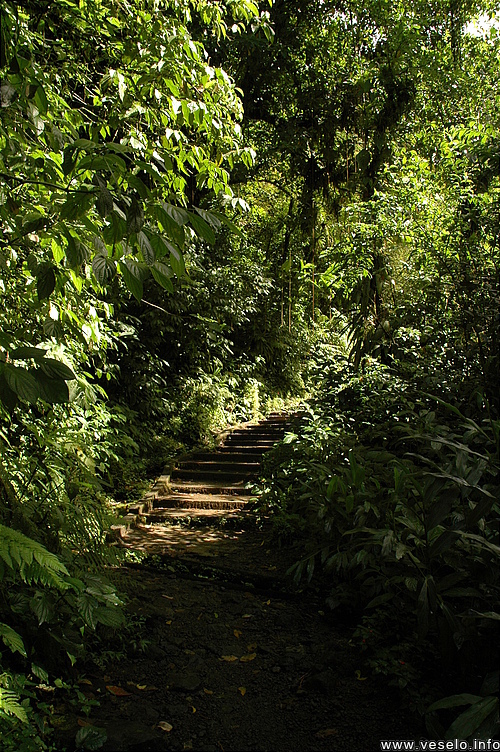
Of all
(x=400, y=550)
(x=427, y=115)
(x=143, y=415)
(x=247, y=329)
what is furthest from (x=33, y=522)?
(x=247, y=329)

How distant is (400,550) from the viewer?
245 cm

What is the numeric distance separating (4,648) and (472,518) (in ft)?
7.59

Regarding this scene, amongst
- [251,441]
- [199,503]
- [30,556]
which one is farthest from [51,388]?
[251,441]

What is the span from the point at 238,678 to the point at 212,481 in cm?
559

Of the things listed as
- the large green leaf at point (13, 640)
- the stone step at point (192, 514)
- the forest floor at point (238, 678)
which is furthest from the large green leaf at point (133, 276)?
the stone step at point (192, 514)

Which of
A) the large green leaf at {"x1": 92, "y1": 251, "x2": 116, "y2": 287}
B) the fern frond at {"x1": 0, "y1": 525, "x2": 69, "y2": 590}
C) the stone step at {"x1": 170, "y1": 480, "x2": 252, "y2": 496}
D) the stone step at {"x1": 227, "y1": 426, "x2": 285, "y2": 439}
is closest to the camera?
the large green leaf at {"x1": 92, "y1": 251, "x2": 116, "y2": 287}

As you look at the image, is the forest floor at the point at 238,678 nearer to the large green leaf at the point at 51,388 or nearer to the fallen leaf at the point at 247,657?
the fallen leaf at the point at 247,657

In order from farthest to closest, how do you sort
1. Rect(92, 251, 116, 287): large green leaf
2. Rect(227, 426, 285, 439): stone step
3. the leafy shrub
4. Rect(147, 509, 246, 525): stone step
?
Rect(227, 426, 285, 439): stone step < Rect(147, 509, 246, 525): stone step < the leafy shrub < Rect(92, 251, 116, 287): large green leaf

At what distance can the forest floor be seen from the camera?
2.26 meters

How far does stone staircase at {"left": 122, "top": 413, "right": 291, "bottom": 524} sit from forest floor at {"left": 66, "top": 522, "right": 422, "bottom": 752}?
246 cm

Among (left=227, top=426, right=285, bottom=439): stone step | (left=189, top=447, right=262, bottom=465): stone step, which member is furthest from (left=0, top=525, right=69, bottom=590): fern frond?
(left=227, top=426, right=285, bottom=439): stone step

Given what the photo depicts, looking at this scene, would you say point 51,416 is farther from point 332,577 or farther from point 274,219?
point 274,219

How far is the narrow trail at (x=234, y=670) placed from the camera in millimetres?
2273

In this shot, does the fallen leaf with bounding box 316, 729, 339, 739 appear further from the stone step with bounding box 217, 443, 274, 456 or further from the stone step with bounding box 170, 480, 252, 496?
the stone step with bounding box 217, 443, 274, 456
